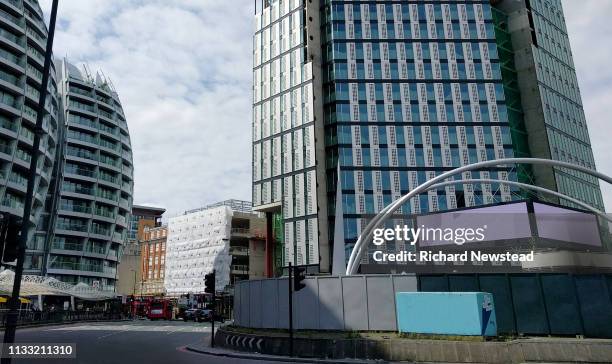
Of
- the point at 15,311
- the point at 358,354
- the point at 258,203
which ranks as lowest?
the point at 358,354

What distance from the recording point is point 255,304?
26281 millimetres

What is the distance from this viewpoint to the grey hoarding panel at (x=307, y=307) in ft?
76.6

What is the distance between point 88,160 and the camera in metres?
93.1

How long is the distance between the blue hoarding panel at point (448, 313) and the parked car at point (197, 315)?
147 ft

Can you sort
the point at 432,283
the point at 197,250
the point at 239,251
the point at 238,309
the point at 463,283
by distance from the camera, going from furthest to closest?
the point at 197,250, the point at 239,251, the point at 238,309, the point at 432,283, the point at 463,283

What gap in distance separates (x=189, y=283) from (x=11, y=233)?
84.7m

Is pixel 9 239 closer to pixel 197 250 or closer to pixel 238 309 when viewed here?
pixel 238 309

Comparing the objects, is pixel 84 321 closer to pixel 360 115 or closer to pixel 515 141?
pixel 360 115

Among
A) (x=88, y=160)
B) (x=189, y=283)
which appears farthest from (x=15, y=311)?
(x=88, y=160)

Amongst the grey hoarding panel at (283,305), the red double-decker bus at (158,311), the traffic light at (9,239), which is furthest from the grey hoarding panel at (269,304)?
the red double-decker bus at (158,311)

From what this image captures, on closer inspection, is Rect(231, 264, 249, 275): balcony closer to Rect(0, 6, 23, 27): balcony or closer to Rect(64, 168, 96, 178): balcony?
Rect(64, 168, 96, 178): balcony

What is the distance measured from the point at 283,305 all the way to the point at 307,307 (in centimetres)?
141

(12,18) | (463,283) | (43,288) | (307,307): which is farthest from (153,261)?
(463,283)

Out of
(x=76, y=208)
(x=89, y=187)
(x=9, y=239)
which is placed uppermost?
(x=89, y=187)
